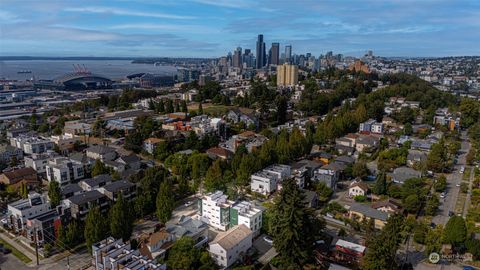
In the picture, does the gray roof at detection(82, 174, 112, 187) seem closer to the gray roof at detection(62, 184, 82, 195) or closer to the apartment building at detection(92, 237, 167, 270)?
the gray roof at detection(62, 184, 82, 195)

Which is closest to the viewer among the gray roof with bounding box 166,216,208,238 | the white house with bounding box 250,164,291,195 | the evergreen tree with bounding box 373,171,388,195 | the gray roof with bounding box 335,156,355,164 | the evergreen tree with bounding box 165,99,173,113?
the gray roof with bounding box 166,216,208,238

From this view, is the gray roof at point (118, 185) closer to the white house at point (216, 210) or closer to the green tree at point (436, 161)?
the white house at point (216, 210)

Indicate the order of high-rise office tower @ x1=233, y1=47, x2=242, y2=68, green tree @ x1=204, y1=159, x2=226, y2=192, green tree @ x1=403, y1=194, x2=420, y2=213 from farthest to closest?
high-rise office tower @ x1=233, y1=47, x2=242, y2=68 < green tree @ x1=204, y1=159, x2=226, y2=192 < green tree @ x1=403, y1=194, x2=420, y2=213

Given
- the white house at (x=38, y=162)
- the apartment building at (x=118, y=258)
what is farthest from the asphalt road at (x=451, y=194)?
the white house at (x=38, y=162)

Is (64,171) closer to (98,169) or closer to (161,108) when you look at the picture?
(98,169)

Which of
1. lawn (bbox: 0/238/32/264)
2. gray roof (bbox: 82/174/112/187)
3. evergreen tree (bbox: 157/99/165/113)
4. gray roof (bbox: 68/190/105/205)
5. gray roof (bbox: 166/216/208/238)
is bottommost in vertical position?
lawn (bbox: 0/238/32/264)

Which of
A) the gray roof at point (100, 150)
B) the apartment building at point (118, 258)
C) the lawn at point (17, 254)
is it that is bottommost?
the lawn at point (17, 254)

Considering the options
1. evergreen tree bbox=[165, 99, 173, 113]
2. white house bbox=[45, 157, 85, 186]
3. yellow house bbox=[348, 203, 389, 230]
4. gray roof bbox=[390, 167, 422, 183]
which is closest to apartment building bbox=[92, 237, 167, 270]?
yellow house bbox=[348, 203, 389, 230]
